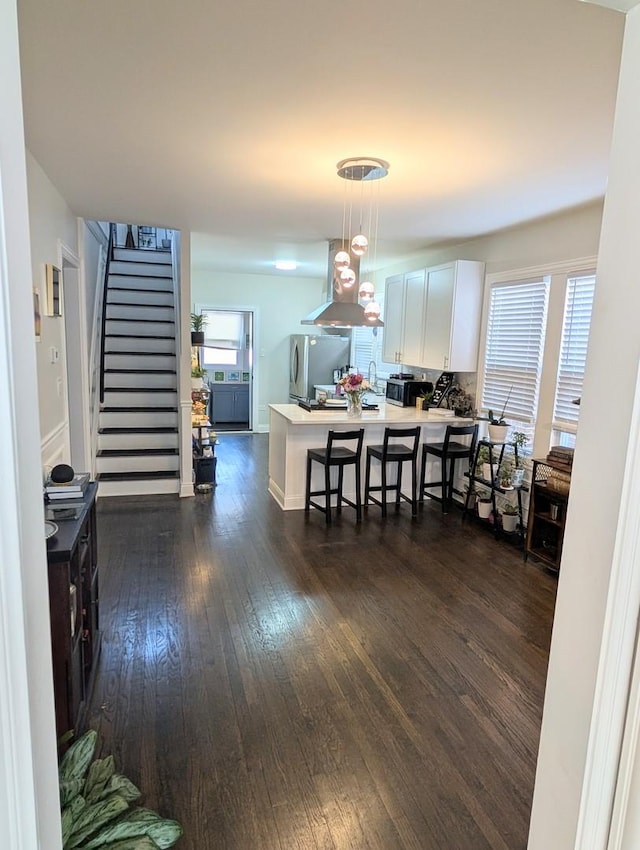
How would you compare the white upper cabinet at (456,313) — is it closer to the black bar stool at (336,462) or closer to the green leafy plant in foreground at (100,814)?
the black bar stool at (336,462)

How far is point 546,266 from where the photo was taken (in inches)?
161

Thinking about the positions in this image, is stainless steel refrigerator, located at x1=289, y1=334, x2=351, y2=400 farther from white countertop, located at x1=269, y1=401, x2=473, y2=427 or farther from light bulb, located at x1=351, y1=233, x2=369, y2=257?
light bulb, located at x1=351, y1=233, x2=369, y2=257

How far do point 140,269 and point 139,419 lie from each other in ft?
8.08

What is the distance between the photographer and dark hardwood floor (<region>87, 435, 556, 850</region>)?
178 cm

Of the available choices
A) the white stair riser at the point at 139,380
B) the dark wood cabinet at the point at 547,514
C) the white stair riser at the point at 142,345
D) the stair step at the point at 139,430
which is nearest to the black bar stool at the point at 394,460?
the dark wood cabinet at the point at 547,514

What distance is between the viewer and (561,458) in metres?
3.67

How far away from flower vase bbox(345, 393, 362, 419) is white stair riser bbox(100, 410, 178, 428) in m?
2.04

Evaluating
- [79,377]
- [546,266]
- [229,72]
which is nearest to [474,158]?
[229,72]

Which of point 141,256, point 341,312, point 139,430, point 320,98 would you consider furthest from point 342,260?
point 141,256

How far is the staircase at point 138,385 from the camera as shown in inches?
208

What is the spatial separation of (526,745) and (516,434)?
9.12 ft

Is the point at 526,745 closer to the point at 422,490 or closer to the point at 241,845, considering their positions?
the point at 241,845

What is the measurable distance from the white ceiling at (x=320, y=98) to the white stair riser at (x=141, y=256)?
355 cm

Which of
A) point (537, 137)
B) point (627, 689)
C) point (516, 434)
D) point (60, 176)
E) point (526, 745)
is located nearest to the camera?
point (627, 689)
